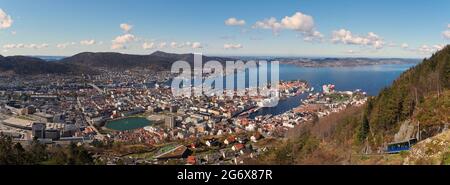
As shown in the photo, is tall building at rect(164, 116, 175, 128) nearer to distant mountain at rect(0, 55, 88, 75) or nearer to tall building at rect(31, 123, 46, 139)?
tall building at rect(31, 123, 46, 139)

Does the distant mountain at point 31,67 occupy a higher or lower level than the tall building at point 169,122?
higher

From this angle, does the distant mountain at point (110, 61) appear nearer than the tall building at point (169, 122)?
No

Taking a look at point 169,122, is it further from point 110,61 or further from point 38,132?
point 110,61

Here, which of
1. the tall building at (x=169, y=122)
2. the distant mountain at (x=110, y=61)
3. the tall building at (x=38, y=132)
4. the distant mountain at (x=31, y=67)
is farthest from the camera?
the distant mountain at (x=110, y=61)

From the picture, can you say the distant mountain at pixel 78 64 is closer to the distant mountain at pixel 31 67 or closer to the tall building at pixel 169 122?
the distant mountain at pixel 31 67

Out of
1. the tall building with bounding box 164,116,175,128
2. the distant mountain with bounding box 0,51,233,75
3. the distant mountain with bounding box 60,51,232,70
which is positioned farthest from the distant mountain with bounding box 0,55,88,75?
the tall building with bounding box 164,116,175,128

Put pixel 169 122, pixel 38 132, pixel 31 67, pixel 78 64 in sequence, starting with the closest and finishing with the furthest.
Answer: pixel 38 132 < pixel 169 122 < pixel 31 67 < pixel 78 64

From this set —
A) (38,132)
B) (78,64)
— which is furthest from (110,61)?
(38,132)

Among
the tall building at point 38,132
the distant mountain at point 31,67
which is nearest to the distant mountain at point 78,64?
the distant mountain at point 31,67
